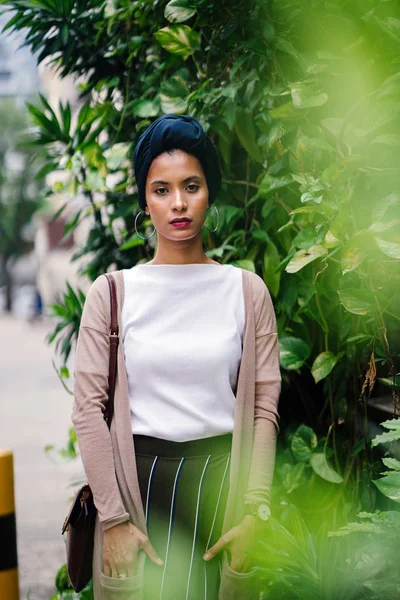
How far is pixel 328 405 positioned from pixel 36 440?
5810 millimetres

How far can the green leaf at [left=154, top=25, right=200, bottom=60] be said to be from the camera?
279cm

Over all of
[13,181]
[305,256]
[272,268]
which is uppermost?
[305,256]

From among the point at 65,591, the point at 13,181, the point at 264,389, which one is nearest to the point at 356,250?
the point at 264,389

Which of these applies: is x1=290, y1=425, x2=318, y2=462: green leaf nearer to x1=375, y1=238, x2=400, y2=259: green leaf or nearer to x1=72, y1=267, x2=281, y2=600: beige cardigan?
x1=72, y1=267, x2=281, y2=600: beige cardigan

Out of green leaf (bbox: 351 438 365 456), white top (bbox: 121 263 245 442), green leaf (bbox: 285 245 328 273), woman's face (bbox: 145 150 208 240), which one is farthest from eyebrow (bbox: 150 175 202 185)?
green leaf (bbox: 351 438 365 456)

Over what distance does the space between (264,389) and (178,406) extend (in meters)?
0.26

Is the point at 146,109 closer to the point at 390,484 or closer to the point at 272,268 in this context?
the point at 272,268

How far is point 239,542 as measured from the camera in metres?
2.15

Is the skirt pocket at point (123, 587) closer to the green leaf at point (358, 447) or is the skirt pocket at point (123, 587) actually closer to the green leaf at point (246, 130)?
the green leaf at point (358, 447)

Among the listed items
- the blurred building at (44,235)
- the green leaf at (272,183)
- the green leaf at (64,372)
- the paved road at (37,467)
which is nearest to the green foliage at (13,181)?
the blurred building at (44,235)

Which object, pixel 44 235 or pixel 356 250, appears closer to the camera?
pixel 356 250

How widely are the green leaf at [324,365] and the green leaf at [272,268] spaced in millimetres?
290

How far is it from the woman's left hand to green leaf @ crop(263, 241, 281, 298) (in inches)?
36.2

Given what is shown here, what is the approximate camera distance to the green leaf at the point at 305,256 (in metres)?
2.21
